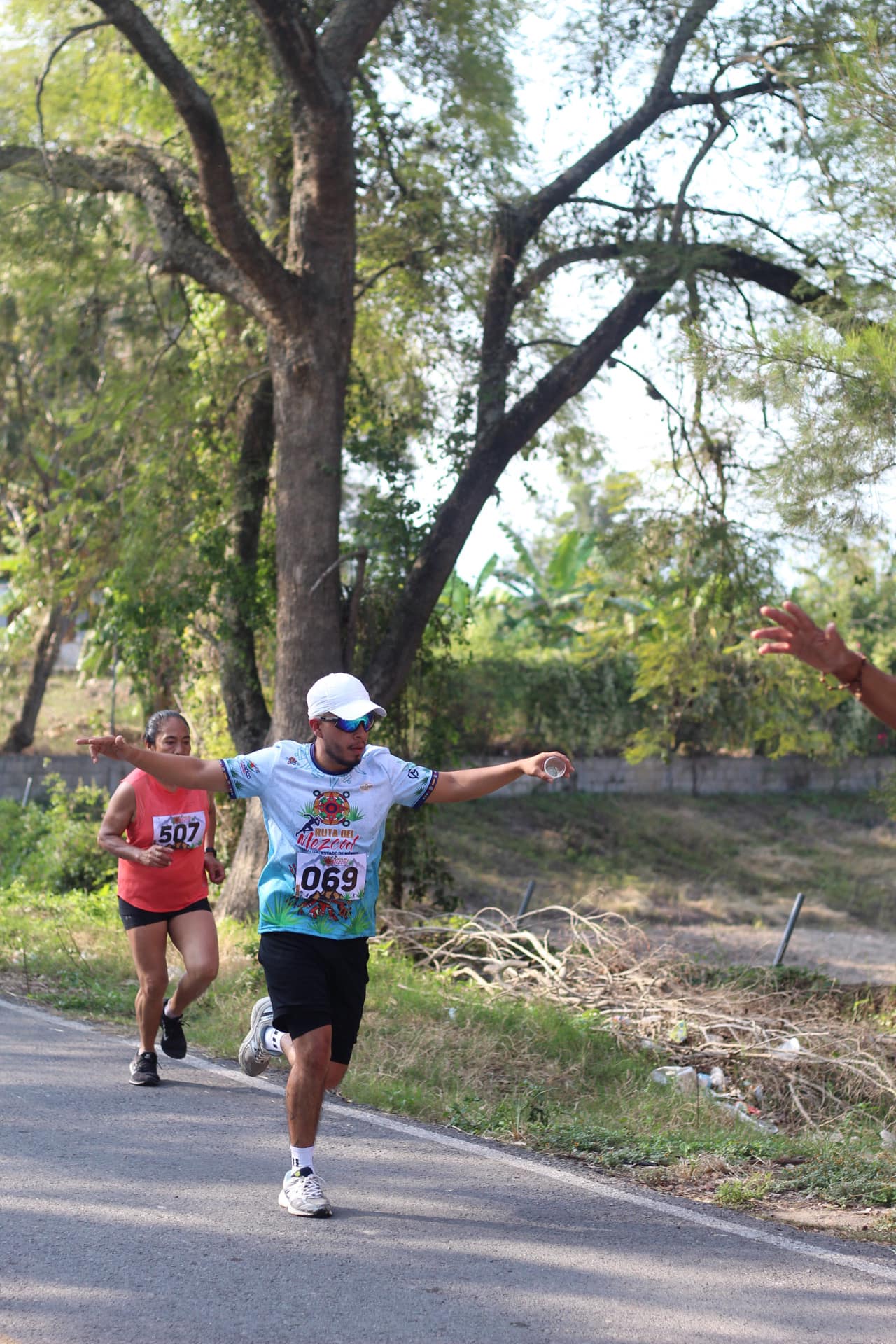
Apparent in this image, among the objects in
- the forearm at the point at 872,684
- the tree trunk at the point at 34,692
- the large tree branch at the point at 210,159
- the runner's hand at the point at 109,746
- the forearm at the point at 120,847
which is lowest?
the forearm at the point at 120,847

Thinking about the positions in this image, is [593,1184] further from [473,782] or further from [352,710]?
[352,710]

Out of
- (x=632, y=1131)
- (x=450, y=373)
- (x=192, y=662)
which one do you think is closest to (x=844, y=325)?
(x=632, y=1131)

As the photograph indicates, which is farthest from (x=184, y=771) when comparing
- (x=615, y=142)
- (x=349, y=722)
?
(x=615, y=142)

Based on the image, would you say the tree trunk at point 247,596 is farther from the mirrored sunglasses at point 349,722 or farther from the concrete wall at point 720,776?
the concrete wall at point 720,776

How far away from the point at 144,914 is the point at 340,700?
2.64 meters

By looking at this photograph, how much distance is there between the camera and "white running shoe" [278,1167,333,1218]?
510 cm

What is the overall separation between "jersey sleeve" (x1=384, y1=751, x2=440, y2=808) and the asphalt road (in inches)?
59.5

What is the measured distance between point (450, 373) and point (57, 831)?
6.50m

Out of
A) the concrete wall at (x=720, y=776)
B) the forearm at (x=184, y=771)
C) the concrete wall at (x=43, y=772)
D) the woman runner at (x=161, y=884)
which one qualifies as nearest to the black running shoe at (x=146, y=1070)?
the woman runner at (x=161, y=884)

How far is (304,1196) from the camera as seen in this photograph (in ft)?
16.8

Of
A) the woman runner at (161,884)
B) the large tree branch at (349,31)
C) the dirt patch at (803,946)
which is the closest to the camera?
the woman runner at (161,884)

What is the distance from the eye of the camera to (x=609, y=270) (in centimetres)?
1360

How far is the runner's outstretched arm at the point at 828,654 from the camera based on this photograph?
454 centimetres

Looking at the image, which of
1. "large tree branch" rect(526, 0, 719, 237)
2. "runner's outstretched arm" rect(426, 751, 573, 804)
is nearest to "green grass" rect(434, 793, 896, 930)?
"large tree branch" rect(526, 0, 719, 237)
